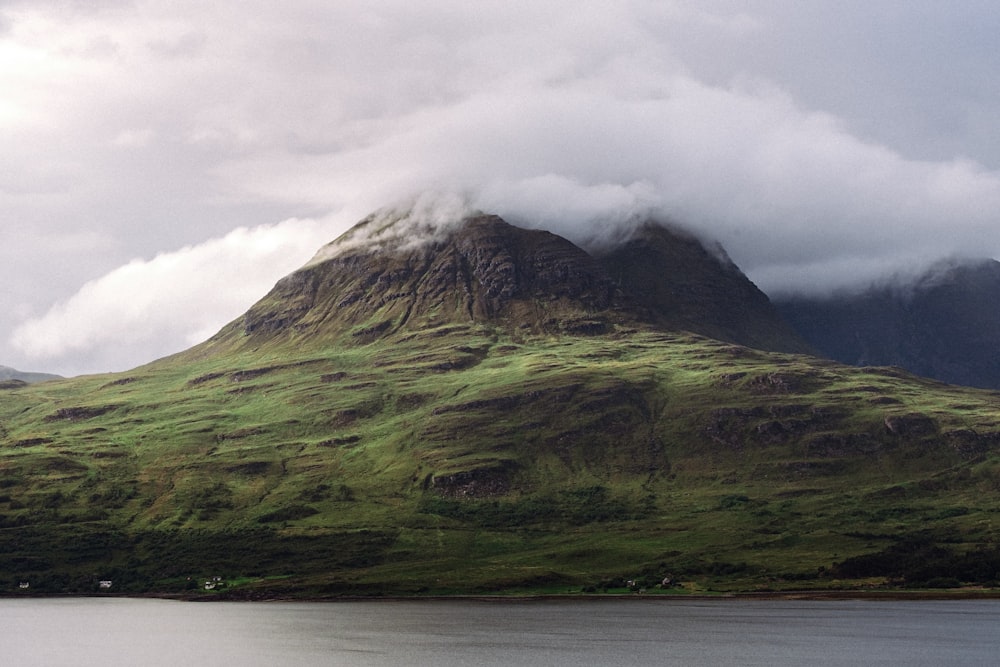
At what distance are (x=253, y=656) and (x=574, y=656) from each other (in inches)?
2263

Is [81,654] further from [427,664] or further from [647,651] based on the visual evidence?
[647,651]

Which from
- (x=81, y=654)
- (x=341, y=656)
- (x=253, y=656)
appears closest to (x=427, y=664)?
(x=341, y=656)

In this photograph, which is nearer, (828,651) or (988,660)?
(988,660)

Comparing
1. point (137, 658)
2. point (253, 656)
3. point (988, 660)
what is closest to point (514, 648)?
point (253, 656)

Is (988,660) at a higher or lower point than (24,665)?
lower

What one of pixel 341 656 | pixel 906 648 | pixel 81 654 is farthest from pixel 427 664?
pixel 906 648

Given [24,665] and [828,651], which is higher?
[24,665]

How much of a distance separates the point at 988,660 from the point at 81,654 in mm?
155704

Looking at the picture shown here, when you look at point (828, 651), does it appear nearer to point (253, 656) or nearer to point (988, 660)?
point (988, 660)

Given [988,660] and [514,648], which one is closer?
[988,660]

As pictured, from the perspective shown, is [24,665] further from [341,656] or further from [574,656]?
[574,656]

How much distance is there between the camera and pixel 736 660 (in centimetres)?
18125

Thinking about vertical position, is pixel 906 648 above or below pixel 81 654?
below

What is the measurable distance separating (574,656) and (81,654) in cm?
8853
